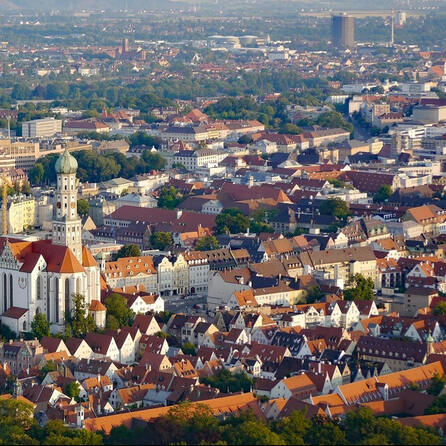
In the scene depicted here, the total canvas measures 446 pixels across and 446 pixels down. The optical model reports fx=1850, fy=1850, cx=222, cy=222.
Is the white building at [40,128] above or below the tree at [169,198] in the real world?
below

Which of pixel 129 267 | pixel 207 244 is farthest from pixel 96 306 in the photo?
pixel 207 244

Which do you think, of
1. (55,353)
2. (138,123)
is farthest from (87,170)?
(55,353)

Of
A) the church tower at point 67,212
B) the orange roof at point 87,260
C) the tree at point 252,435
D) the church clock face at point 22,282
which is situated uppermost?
the church tower at point 67,212

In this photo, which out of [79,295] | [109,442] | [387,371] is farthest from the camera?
[79,295]

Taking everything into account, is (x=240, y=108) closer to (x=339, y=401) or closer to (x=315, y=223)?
(x=315, y=223)

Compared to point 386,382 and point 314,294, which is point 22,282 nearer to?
point 314,294

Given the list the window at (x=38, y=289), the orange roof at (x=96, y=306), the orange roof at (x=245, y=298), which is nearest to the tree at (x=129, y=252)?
the orange roof at (x=245, y=298)

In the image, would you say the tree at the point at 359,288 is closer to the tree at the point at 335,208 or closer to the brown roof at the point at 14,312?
the brown roof at the point at 14,312
